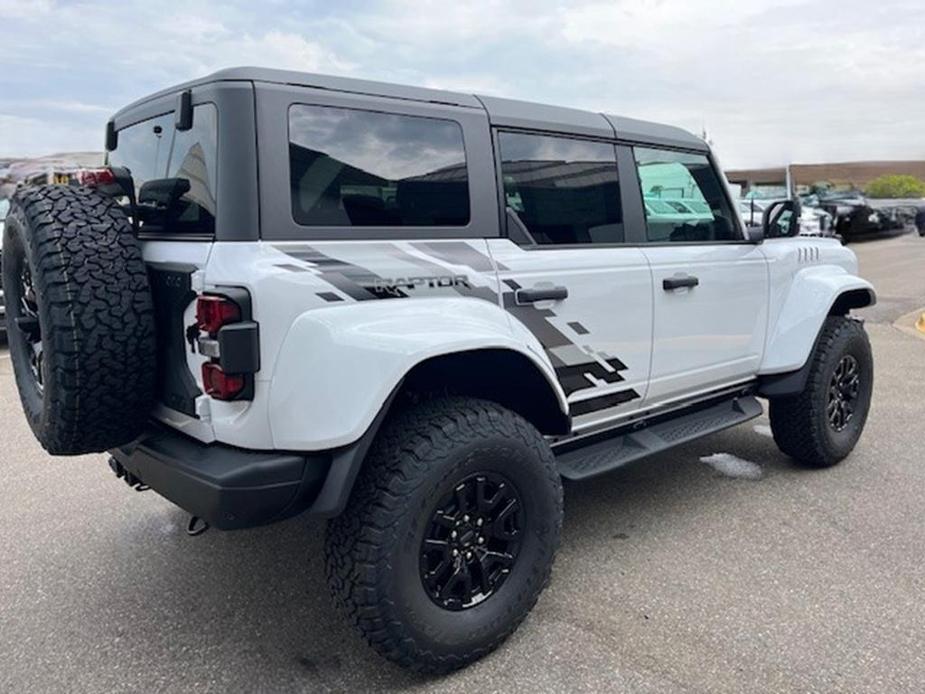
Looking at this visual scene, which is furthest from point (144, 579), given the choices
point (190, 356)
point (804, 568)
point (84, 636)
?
point (804, 568)

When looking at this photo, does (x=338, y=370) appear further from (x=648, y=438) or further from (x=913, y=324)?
(x=913, y=324)

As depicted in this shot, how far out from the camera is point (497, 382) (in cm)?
289

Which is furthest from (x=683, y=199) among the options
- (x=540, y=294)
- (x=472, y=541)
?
(x=472, y=541)

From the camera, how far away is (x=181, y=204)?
249 cm

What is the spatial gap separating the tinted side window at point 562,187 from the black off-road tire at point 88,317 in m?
1.40

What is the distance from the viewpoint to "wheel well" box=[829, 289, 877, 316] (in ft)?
14.4

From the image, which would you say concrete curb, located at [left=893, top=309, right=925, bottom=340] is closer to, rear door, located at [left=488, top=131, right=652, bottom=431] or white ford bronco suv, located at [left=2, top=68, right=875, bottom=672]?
rear door, located at [left=488, top=131, right=652, bottom=431]

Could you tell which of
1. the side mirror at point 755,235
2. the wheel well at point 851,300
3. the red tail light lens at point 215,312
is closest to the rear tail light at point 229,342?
the red tail light lens at point 215,312

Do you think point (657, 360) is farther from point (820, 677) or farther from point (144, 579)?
point (144, 579)

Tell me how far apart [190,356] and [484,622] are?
52.1 inches

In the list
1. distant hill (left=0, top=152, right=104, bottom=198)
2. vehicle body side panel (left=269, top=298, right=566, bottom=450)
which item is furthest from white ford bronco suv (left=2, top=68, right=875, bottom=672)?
distant hill (left=0, top=152, right=104, bottom=198)

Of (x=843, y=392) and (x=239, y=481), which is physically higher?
(x=239, y=481)

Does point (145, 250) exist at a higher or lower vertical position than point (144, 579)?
higher

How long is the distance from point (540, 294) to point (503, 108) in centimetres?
79
